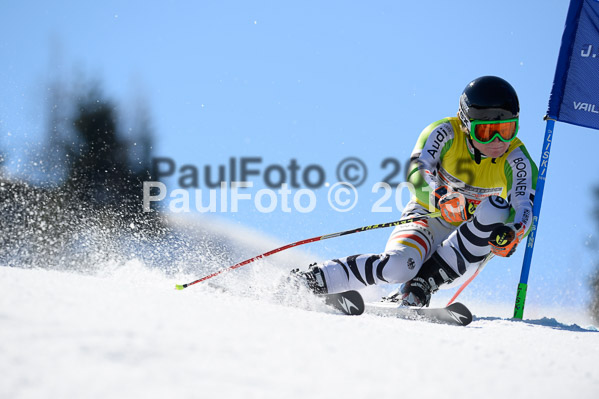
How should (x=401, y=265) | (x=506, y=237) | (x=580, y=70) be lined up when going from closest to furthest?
(x=506, y=237) → (x=401, y=265) → (x=580, y=70)

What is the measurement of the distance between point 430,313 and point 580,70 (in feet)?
12.2

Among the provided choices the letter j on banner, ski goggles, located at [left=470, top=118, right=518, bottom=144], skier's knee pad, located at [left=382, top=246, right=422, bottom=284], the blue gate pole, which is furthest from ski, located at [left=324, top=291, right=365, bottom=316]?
the letter j on banner

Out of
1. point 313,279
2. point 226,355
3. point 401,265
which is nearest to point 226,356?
point 226,355

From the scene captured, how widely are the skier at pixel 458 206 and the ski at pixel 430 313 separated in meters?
0.23

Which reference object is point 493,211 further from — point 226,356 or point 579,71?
point 226,356

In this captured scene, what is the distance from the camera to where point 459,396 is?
165cm

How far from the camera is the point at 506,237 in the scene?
4.36 m

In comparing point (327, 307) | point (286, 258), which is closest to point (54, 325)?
point (327, 307)

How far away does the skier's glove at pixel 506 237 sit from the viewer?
437 centimetres

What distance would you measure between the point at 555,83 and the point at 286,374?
5622mm

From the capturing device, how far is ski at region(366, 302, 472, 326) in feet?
13.1

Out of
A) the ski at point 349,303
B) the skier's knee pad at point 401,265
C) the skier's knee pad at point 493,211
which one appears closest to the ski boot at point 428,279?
the skier's knee pad at point 401,265

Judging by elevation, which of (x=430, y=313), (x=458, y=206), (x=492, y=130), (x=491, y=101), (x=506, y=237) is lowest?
(x=430, y=313)

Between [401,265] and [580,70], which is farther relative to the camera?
[580,70]
